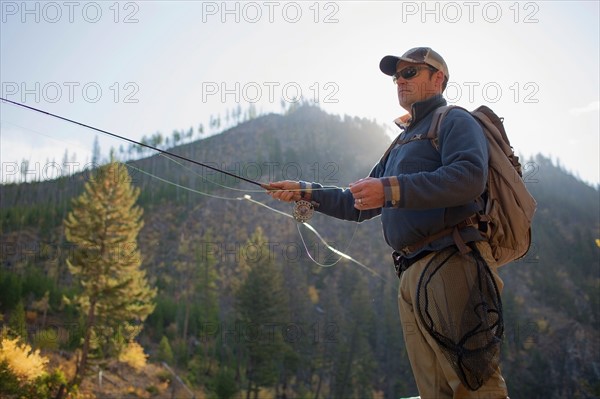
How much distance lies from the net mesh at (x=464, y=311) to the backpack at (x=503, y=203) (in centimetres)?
Result: 24

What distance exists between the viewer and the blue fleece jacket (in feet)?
8.25

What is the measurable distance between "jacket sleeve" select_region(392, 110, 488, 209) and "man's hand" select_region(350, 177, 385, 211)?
0.34 ft

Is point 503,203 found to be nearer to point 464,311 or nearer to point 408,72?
point 464,311

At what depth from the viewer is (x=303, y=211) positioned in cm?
389

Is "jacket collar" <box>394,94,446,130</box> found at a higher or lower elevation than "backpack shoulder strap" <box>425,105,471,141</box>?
higher

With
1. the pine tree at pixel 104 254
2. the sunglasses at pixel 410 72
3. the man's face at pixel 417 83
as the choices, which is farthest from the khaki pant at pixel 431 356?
the pine tree at pixel 104 254

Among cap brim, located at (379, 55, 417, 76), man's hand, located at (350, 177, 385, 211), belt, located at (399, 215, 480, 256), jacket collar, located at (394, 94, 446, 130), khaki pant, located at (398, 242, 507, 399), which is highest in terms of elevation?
cap brim, located at (379, 55, 417, 76)

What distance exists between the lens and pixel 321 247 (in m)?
65.1

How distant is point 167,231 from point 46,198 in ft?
109

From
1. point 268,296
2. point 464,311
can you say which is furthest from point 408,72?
point 268,296

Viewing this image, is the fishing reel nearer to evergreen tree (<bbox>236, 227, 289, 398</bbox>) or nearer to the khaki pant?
the khaki pant

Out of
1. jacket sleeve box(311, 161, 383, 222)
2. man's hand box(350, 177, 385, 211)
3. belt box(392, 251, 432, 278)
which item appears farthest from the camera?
jacket sleeve box(311, 161, 383, 222)

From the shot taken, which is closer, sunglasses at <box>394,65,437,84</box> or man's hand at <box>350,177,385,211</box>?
man's hand at <box>350,177,385,211</box>

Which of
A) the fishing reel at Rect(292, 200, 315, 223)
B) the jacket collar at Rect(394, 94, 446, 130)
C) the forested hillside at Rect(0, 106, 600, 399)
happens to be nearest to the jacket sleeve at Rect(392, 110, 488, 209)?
the jacket collar at Rect(394, 94, 446, 130)
